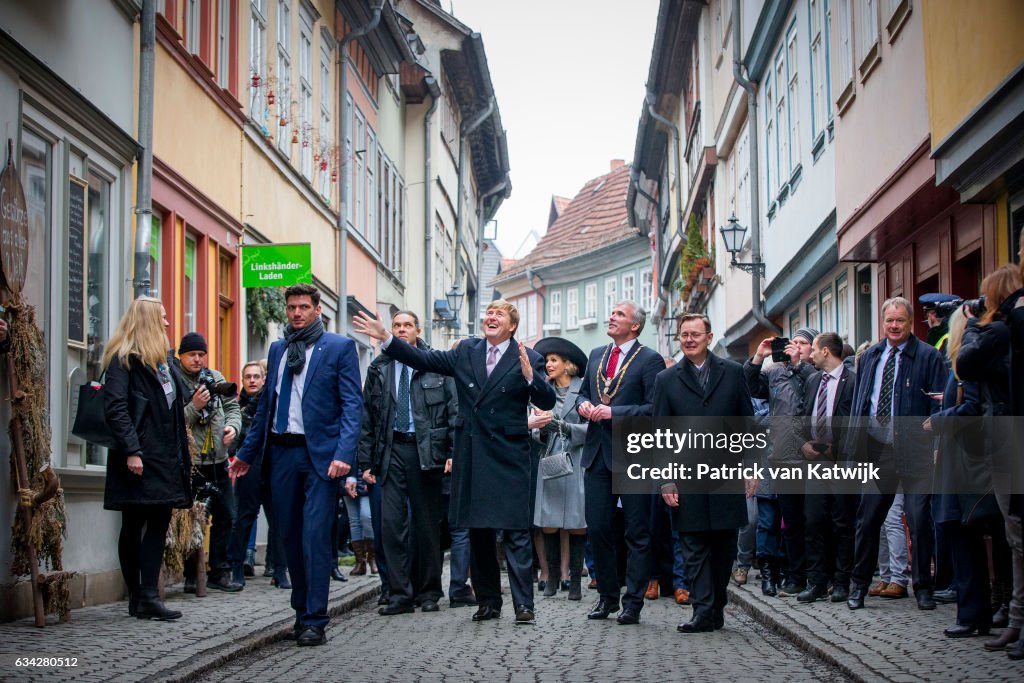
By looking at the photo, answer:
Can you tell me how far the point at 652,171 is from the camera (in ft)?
156

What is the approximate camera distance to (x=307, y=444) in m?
9.02

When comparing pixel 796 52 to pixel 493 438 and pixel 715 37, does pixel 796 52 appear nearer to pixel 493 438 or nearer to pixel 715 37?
pixel 715 37

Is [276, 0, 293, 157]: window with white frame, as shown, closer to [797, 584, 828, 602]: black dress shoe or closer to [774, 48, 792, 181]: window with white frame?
[774, 48, 792, 181]: window with white frame

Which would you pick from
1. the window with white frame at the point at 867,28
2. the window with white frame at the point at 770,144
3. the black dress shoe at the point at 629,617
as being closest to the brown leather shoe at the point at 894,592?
the black dress shoe at the point at 629,617

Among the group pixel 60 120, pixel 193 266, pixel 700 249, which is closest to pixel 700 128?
pixel 700 249

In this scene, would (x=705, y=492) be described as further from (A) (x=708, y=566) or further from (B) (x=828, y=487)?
(B) (x=828, y=487)

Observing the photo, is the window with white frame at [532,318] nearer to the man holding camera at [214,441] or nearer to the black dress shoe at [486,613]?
the man holding camera at [214,441]

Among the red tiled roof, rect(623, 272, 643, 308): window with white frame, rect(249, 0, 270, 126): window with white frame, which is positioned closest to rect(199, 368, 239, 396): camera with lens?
rect(249, 0, 270, 126): window with white frame

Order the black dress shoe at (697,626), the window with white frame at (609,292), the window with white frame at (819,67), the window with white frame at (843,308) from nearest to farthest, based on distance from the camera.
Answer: the black dress shoe at (697,626) < the window with white frame at (819,67) < the window with white frame at (843,308) < the window with white frame at (609,292)

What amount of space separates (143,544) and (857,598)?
4.68 m

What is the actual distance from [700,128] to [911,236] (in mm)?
17186

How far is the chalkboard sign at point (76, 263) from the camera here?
37.9ft

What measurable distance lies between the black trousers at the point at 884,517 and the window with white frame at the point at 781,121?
1195cm

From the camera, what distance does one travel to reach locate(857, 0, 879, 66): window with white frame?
15.2 metres
